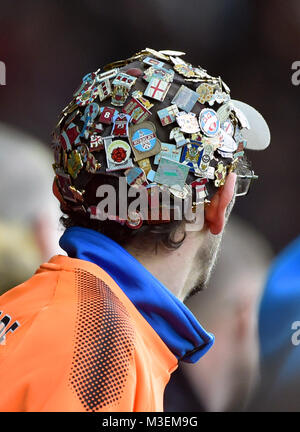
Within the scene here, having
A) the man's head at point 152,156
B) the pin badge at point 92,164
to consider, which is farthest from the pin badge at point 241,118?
the pin badge at point 92,164

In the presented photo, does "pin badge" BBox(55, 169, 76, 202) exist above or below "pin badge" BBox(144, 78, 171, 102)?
below

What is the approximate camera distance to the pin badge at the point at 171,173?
1.21m

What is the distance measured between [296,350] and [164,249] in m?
1.39

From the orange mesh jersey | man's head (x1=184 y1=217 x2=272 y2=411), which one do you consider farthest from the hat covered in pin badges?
man's head (x1=184 y1=217 x2=272 y2=411)

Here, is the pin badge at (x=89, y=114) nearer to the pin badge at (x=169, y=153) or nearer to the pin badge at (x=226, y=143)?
the pin badge at (x=169, y=153)

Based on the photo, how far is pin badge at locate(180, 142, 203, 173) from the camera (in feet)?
4.02

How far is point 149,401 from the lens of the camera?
3.44 feet

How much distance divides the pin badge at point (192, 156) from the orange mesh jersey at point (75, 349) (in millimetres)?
285

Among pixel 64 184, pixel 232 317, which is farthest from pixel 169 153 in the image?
pixel 232 317

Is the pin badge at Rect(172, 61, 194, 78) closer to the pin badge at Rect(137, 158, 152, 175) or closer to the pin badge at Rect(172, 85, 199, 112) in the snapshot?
the pin badge at Rect(172, 85, 199, 112)

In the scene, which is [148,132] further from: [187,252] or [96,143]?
[187,252]

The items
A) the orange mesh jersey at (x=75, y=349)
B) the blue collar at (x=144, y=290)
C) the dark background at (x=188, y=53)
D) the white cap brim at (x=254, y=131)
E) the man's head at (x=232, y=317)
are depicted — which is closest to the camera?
the orange mesh jersey at (x=75, y=349)

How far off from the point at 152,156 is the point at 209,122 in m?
0.14
